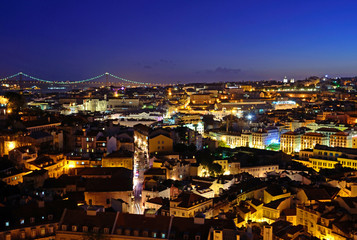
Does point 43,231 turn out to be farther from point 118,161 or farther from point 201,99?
point 201,99

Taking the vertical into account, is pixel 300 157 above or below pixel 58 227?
below

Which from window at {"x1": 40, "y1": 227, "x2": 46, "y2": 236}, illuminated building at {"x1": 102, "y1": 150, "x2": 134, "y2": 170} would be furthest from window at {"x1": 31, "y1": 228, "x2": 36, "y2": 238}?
illuminated building at {"x1": 102, "y1": 150, "x2": 134, "y2": 170}

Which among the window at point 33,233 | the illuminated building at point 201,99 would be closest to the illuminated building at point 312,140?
the window at point 33,233

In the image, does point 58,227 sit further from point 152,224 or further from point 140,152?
point 140,152

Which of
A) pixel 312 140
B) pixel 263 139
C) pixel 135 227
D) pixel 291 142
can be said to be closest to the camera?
pixel 135 227

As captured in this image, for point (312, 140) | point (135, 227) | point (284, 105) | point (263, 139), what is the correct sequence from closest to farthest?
point (135, 227), point (312, 140), point (263, 139), point (284, 105)

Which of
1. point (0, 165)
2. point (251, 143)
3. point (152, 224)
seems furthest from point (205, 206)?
point (251, 143)

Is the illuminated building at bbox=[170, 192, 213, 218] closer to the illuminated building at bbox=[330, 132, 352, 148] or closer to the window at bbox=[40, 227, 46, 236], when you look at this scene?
the window at bbox=[40, 227, 46, 236]

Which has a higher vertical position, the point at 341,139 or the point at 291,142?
the point at 341,139

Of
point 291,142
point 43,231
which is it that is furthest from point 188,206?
point 291,142

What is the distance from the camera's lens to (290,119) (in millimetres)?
33344

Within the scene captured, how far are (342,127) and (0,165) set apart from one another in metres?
23.2

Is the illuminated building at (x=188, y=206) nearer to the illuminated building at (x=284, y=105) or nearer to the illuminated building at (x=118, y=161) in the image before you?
the illuminated building at (x=118, y=161)

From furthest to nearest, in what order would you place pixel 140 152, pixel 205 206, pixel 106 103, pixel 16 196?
pixel 106 103, pixel 140 152, pixel 205 206, pixel 16 196
